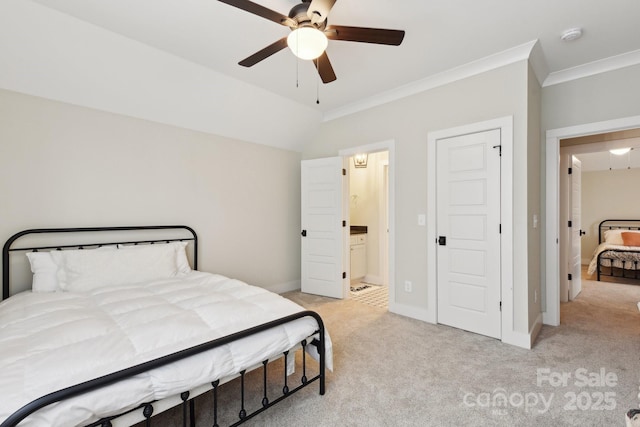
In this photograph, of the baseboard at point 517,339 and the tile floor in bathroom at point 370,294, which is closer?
the baseboard at point 517,339

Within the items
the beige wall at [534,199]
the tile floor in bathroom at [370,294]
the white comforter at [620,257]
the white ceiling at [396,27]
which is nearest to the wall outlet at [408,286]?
the tile floor in bathroom at [370,294]

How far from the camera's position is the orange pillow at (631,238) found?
576cm

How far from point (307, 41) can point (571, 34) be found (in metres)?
2.29

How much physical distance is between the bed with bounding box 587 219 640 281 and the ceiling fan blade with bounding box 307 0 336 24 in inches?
260

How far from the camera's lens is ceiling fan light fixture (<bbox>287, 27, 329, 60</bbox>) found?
1.82 m

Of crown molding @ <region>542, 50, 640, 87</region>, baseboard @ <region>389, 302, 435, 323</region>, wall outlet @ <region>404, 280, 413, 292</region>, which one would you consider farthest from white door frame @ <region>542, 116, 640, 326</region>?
wall outlet @ <region>404, 280, 413, 292</region>

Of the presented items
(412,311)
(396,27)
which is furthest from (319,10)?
(412,311)

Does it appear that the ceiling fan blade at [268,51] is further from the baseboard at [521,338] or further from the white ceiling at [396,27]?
the baseboard at [521,338]

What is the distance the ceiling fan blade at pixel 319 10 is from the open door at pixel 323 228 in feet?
7.93

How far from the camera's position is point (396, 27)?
2391mm

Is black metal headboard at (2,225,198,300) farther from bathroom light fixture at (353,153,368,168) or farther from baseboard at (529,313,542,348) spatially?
baseboard at (529,313,542,348)

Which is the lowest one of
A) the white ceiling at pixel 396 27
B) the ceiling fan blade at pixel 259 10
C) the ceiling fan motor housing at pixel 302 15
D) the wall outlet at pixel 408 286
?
the wall outlet at pixel 408 286

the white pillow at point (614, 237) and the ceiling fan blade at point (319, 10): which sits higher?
the ceiling fan blade at point (319, 10)

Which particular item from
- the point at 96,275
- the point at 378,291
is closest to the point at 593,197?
the point at 378,291
